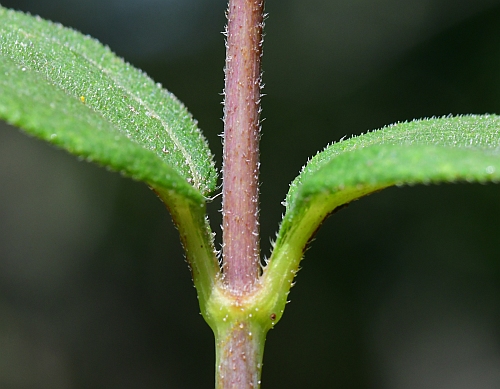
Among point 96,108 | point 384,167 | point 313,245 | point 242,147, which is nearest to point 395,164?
point 384,167

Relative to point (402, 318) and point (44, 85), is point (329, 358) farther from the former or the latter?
point (44, 85)

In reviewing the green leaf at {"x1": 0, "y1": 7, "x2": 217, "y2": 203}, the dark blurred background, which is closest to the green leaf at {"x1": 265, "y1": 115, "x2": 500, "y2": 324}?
the green leaf at {"x1": 0, "y1": 7, "x2": 217, "y2": 203}

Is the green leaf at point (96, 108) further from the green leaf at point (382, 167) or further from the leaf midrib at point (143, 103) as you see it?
the green leaf at point (382, 167)

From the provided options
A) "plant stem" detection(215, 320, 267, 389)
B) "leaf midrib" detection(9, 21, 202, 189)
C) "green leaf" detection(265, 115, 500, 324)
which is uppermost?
"leaf midrib" detection(9, 21, 202, 189)

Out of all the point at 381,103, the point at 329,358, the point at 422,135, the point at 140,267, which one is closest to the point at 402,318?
the point at 329,358

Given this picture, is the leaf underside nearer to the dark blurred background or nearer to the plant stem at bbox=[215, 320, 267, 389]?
the plant stem at bbox=[215, 320, 267, 389]

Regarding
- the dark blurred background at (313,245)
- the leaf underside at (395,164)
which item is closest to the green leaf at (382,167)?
the leaf underside at (395,164)
